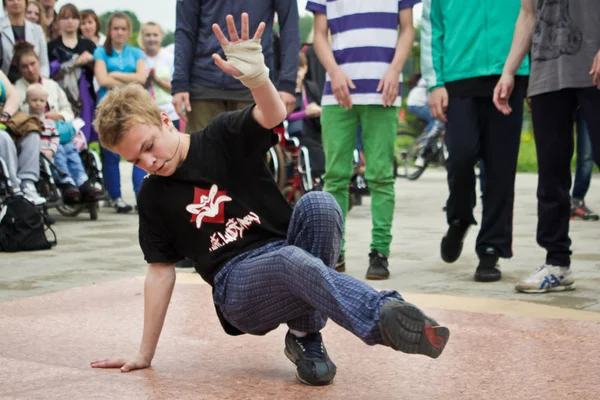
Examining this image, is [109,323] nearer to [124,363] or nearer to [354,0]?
[124,363]

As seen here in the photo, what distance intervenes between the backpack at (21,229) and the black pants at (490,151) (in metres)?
3.06

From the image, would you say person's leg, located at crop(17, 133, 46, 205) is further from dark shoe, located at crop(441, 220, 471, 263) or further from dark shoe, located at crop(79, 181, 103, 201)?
dark shoe, located at crop(441, 220, 471, 263)

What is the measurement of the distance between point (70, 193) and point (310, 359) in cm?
573

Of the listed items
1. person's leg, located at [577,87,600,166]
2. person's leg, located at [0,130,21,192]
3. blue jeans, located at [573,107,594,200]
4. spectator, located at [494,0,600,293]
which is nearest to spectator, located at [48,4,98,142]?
person's leg, located at [0,130,21,192]

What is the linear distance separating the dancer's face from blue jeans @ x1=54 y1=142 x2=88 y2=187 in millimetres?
5618

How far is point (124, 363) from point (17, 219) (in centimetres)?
371

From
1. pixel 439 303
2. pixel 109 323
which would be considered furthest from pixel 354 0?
pixel 109 323

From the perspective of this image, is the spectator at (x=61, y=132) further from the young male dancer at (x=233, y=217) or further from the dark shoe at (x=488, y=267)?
the young male dancer at (x=233, y=217)

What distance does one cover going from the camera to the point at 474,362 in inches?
131

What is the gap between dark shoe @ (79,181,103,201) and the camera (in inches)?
338

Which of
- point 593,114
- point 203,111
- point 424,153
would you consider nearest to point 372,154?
point 203,111

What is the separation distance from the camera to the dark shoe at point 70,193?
27.7ft

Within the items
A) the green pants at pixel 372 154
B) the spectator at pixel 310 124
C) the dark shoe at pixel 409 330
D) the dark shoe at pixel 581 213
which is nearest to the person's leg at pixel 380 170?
the green pants at pixel 372 154

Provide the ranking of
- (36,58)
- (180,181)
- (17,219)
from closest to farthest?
(180,181) → (17,219) → (36,58)
